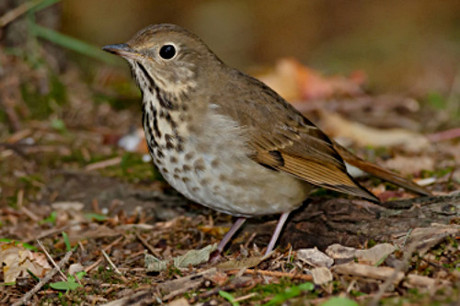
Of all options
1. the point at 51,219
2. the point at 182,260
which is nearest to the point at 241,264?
the point at 182,260

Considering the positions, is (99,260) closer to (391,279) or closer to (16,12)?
(391,279)

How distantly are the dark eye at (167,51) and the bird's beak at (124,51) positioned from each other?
0.52ft

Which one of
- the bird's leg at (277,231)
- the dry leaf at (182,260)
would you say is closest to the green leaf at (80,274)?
the dry leaf at (182,260)

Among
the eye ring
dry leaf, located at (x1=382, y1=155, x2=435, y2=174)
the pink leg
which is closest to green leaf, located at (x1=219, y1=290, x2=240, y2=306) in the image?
the pink leg

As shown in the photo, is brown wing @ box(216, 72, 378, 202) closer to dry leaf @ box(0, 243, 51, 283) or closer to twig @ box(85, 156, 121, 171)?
dry leaf @ box(0, 243, 51, 283)

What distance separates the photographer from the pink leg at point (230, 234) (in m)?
4.29

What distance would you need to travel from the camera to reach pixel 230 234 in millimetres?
4469

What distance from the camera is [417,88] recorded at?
7.90 meters

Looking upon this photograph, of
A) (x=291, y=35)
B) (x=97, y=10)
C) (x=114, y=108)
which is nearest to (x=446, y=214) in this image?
(x=114, y=108)

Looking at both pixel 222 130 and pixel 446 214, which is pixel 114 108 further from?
pixel 446 214

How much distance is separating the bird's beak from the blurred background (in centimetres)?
603

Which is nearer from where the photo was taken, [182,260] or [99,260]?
[182,260]

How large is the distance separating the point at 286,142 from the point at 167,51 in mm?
1063

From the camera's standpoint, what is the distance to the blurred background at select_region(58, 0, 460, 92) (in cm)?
1047
